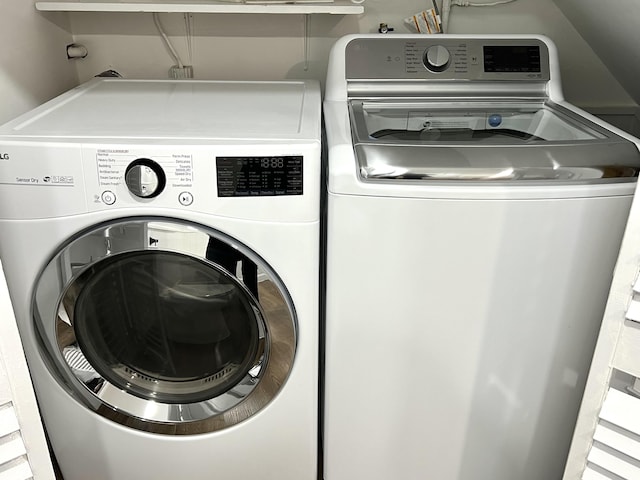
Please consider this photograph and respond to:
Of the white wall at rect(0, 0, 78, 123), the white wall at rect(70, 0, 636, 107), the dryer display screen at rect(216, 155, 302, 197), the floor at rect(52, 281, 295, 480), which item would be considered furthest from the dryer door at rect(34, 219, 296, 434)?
the white wall at rect(70, 0, 636, 107)

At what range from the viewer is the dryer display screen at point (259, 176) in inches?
43.7

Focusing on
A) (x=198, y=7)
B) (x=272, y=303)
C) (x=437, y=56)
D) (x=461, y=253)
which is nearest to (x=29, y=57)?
(x=198, y=7)

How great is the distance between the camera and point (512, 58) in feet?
5.02

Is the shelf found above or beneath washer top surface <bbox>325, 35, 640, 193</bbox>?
above

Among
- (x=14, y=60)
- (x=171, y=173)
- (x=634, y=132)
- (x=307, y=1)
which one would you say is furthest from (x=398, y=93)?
(x=14, y=60)

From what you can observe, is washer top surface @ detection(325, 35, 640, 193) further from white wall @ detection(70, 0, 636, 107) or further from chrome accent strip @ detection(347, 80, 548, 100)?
white wall @ detection(70, 0, 636, 107)

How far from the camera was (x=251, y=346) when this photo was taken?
1305 millimetres

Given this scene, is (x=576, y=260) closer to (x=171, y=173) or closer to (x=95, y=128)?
(x=171, y=173)

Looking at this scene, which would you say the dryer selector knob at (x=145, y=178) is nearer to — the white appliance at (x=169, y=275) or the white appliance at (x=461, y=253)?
the white appliance at (x=169, y=275)

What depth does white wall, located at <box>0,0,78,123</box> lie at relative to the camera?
1.42 meters

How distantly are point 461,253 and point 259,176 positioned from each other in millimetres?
425

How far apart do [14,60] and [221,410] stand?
100cm

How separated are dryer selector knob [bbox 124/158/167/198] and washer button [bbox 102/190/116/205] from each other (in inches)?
1.5

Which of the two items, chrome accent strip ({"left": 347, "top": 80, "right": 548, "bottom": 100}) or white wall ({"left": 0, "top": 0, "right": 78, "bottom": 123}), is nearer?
white wall ({"left": 0, "top": 0, "right": 78, "bottom": 123})
